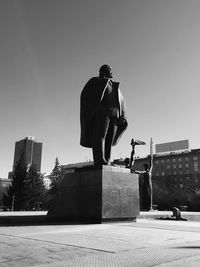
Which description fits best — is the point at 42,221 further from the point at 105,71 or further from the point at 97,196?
the point at 105,71

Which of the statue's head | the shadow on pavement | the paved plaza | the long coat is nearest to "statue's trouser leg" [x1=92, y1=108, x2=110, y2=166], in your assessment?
the long coat

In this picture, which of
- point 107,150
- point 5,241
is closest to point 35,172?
point 107,150

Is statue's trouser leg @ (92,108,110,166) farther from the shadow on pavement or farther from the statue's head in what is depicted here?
the shadow on pavement

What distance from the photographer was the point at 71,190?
9773 mm

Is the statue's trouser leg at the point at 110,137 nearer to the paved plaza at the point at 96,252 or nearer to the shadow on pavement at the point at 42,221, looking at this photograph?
the shadow on pavement at the point at 42,221

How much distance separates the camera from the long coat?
1026 cm

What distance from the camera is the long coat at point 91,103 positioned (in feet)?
33.7

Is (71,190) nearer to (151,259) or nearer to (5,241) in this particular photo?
(5,241)

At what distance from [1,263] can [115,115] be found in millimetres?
7556

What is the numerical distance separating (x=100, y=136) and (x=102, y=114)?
0.78 metres

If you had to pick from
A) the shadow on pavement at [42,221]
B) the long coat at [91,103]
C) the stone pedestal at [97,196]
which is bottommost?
the shadow on pavement at [42,221]

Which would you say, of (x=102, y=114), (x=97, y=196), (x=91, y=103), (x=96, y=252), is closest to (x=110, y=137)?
(x=102, y=114)

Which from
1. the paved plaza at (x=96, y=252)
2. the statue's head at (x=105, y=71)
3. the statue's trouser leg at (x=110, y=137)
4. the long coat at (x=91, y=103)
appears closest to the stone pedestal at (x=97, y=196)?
the statue's trouser leg at (x=110, y=137)

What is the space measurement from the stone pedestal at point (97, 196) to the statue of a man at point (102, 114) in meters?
0.71
